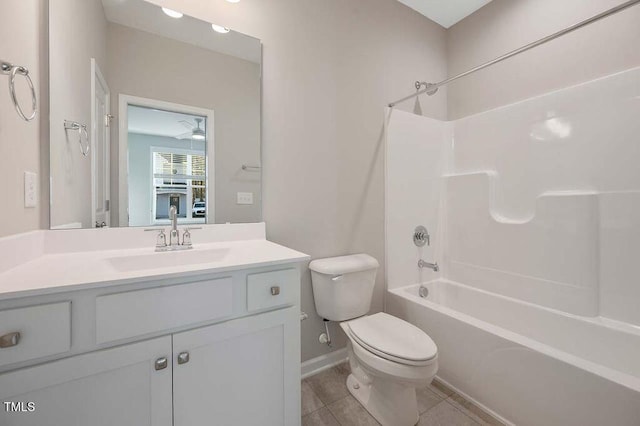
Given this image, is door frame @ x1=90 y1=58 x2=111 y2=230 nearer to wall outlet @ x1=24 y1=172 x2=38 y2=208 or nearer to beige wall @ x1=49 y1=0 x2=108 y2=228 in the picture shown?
beige wall @ x1=49 y1=0 x2=108 y2=228

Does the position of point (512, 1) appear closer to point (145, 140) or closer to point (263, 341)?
point (145, 140)

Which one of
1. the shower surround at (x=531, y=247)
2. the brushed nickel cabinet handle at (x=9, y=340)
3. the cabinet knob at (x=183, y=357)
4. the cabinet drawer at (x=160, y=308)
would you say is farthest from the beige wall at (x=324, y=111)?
the brushed nickel cabinet handle at (x=9, y=340)

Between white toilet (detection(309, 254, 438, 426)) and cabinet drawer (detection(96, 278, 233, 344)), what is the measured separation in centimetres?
74

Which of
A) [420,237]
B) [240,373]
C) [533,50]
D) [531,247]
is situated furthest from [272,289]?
[533,50]

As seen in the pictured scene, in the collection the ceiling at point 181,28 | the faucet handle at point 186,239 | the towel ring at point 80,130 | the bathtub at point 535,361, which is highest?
the ceiling at point 181,28

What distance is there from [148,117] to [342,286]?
1361 millimetres

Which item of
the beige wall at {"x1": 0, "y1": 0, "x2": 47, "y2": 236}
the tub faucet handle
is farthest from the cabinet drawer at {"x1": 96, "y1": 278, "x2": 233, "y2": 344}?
the tub faucet handle

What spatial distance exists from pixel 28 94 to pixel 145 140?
39 cm

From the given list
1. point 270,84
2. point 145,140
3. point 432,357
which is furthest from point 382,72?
point 432,357

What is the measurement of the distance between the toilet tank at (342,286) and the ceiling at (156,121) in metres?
1.06

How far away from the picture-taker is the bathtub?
1021mm

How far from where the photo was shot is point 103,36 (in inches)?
47.1

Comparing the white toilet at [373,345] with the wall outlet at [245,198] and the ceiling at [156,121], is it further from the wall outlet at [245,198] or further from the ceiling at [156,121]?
the ceiling at [156,121]

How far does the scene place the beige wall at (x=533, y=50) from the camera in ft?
5.04
